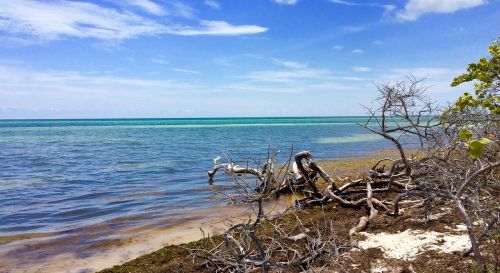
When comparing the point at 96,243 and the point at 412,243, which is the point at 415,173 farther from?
the point at 96,243

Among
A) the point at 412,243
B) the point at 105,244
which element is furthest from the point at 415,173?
the point at 105,244

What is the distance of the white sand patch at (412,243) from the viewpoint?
6.96m

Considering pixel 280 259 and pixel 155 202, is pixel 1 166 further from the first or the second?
pixel 280 259

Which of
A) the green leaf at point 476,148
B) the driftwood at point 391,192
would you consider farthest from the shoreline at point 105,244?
the green leaf at point 476,148

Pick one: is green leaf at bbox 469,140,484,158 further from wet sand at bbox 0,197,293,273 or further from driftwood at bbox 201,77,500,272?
wet sand at bbox 0,197,293,273

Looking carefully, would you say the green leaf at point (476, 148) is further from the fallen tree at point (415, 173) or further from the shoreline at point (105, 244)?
the shoreline at point (105, 244)

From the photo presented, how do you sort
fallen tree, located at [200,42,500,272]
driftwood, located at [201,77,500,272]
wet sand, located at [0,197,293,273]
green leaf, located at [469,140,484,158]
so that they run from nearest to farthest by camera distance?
green leaf, located at [469,140,484,158], driftwood, located at [201,77,500,272], fallen tree, located at [200,42,500,272], wet sand, located at [0,197,293,273]

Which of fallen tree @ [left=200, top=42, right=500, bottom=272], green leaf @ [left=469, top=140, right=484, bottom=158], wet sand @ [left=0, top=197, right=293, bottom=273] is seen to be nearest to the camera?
green leaf @ [left=469, top=140, right=484, bottom=158]

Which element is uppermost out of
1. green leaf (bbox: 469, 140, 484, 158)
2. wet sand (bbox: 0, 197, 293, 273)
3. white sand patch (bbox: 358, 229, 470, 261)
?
green leaf (bbox: 469, 140, 484, 158)

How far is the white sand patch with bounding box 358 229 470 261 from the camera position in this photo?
696cm

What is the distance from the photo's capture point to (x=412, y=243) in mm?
7395

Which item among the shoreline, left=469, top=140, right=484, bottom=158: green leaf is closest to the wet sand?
the shoreline

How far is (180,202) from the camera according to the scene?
48.3 ft

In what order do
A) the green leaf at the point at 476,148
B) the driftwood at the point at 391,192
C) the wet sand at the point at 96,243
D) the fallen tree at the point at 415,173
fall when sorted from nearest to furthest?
the green leaf at the point at 476,148, the driftwood at the point at 391,192, the fallen tree at the point at 415,173, the wet sand at the point at 96,243
